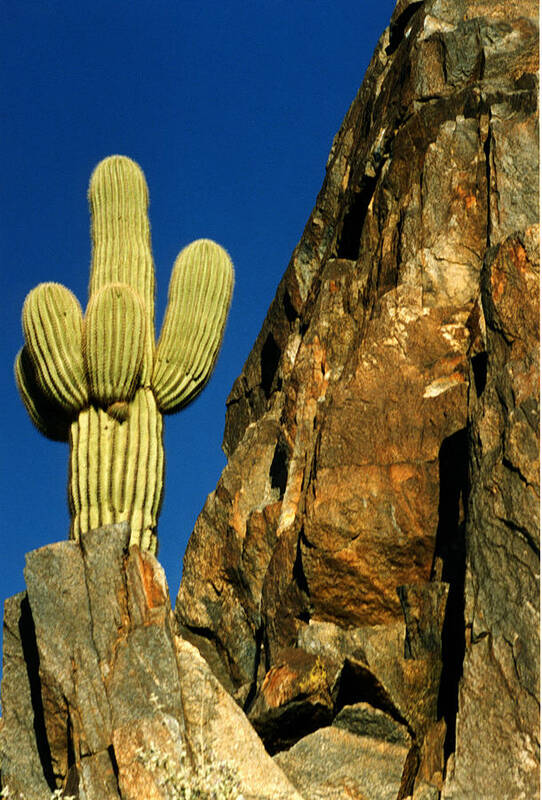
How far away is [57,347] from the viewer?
29.6 ft

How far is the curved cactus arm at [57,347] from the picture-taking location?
355 inches

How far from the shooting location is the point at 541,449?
5566mm

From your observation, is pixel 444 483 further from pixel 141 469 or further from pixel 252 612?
pixel 141 469

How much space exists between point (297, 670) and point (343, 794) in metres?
0.83

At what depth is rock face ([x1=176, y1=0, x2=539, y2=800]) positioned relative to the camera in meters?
5.64

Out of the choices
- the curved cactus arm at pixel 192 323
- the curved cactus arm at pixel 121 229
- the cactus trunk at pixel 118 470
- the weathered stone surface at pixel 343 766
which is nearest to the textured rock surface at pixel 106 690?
the weathered stone surface at pixel 343 766

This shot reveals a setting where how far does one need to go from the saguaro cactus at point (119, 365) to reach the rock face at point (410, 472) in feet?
2.89

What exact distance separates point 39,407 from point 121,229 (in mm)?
1912

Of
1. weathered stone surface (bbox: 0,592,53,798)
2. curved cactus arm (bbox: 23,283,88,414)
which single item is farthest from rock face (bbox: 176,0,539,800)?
curved cactus arm (bbox: 23,283,88,414)

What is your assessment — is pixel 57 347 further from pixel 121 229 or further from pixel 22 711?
pixel 22 711

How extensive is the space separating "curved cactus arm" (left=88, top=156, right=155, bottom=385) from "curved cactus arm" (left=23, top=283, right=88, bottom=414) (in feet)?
1.88

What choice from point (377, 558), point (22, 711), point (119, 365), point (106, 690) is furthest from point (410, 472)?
point (22, 711)

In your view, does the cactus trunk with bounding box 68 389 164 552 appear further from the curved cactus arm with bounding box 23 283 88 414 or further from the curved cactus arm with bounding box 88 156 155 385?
the curved cactus arm with bounding box 88 156 155 385

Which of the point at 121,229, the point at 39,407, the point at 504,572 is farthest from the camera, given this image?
the point at 121,229
